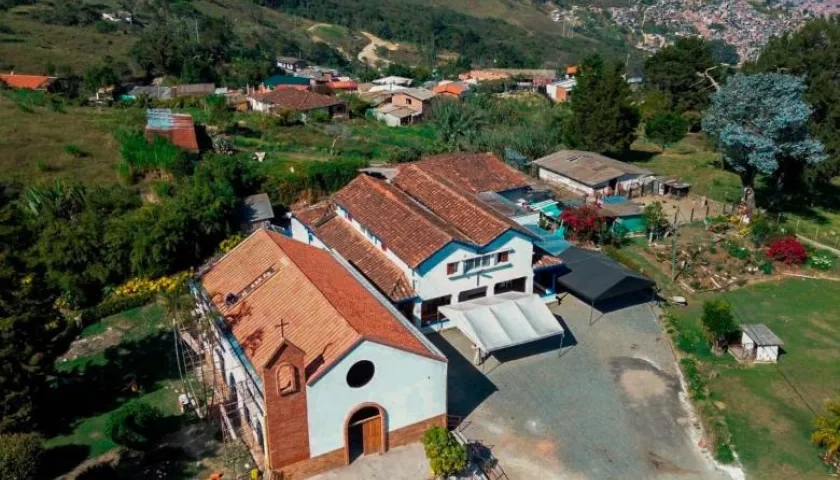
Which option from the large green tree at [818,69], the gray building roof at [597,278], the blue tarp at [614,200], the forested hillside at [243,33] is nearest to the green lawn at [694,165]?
the large green tree at [818,69]

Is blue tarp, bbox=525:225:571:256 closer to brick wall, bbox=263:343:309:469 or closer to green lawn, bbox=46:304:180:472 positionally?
brick wall, bbox=263:343:309:469

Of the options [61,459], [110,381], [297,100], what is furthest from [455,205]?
[297,100]

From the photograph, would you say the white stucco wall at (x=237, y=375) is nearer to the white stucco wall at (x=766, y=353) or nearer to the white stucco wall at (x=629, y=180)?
the white stucco wall at (x=766, y=353)

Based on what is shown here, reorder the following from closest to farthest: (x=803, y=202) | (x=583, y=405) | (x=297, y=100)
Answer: (x=583, y=405) → (x=803, y=202) → (x=297, y=100)

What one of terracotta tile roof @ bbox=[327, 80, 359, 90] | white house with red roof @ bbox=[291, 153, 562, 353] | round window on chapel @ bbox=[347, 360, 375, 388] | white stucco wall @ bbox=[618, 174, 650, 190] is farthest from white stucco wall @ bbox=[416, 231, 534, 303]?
terracotta tile roof @ bbox=[327, 80, 359, 90]

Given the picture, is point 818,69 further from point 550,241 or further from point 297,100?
point 297,100
